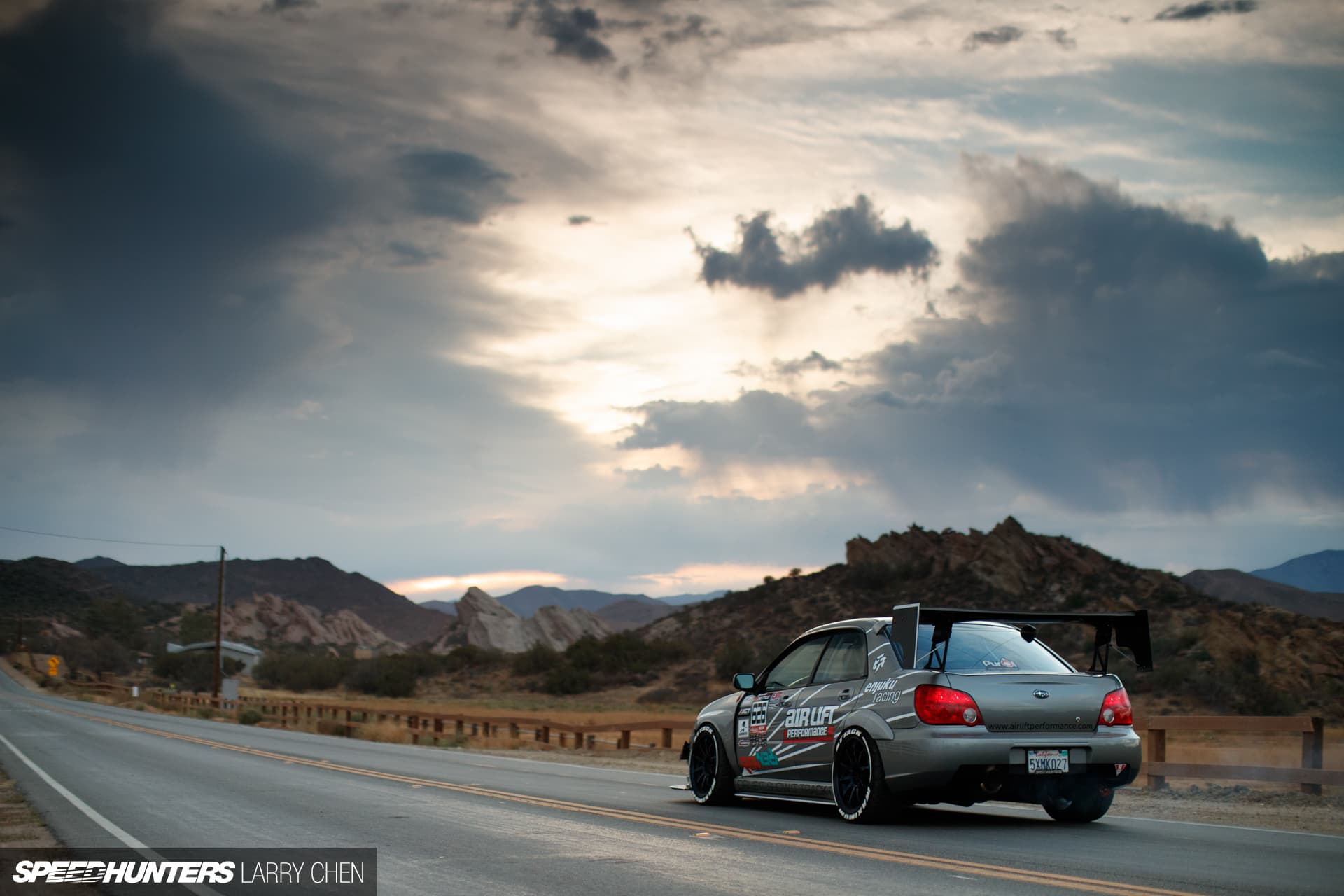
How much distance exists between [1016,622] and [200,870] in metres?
6.78

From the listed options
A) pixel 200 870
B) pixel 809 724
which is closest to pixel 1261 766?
pixel 809 724

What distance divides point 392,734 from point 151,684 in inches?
3440

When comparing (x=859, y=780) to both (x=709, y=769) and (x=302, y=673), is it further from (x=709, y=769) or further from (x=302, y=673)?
(x=302, y=673)

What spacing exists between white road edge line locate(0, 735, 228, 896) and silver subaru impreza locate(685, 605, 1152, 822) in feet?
17.0

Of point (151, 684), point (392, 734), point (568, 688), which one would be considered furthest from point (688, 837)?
point (151, 684)

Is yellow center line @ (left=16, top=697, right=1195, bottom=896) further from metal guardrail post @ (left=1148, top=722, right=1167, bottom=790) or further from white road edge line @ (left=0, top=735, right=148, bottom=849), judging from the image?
metal guardrail post @ (left=1148, top=722, right=1167, bottom=790)

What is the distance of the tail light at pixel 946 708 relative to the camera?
387 inches

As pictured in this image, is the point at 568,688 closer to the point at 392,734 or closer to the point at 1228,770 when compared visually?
the point at 392,734

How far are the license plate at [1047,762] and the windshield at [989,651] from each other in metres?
0.72

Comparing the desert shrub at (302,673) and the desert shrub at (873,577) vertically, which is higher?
the desert shrub at (873,577)

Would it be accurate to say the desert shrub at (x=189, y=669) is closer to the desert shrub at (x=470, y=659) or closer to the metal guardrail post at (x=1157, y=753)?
Answer: the desert shrub at (x=470, y=659)

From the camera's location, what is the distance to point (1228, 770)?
1385cm

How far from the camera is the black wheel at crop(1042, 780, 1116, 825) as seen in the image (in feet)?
34.5

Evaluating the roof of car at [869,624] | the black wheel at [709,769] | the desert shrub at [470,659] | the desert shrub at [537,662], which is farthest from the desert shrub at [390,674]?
the roof of car at [869,624]
